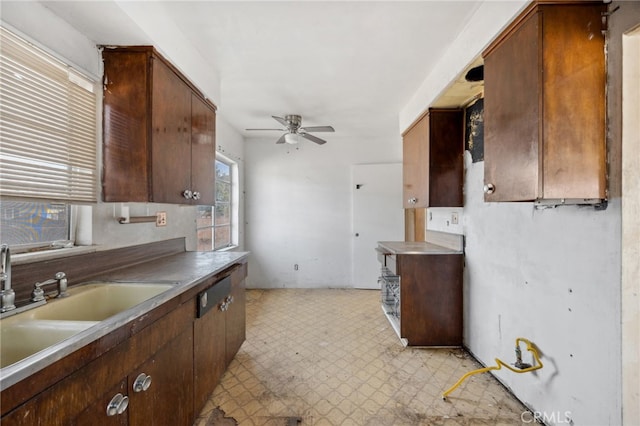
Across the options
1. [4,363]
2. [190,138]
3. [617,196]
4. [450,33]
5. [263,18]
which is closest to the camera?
[4,363]

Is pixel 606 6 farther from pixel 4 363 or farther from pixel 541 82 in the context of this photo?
pixel 4 363

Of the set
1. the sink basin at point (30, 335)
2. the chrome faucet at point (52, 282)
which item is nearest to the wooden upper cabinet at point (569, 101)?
the sink basin at point (30, 335)

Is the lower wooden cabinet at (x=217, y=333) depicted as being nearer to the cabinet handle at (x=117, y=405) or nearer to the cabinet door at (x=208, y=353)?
the cabinet door at (x=208, y=353)

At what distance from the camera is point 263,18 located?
1677 millimetres

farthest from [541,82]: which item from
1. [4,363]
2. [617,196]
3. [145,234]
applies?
[145,234]

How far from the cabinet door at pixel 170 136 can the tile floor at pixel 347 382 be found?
4.72 ft

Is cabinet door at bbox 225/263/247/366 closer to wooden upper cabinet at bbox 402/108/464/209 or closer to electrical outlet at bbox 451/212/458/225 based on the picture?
wooden upper cabinet at bbox 402/108/464/209

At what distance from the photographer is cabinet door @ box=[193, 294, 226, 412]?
5.28ft

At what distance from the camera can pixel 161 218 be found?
2279 millimetres

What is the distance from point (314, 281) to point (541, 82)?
3.83 metres

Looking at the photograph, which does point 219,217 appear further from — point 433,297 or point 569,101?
point 569,101

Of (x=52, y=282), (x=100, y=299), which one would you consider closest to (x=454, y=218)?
(x=100, y=299)

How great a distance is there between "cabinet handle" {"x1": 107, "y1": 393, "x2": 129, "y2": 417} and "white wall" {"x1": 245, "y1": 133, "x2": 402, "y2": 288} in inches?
135

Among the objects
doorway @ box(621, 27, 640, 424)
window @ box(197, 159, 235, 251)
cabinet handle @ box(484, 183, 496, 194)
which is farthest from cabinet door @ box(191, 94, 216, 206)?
doorway @ box(621, 27, 640, 424)
